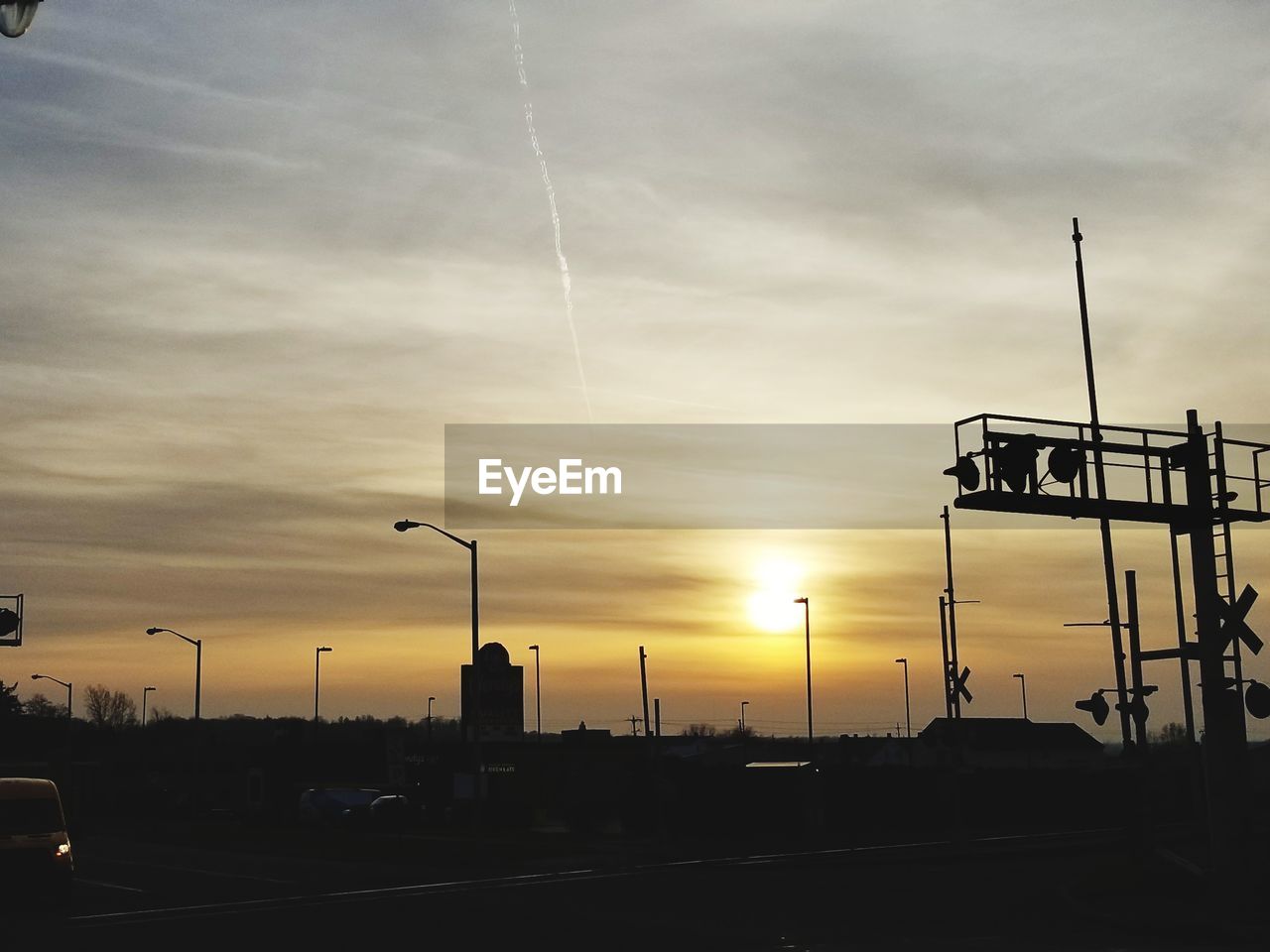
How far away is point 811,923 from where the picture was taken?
2220 centimetres

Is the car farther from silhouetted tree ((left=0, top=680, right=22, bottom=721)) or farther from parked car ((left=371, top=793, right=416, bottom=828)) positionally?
silhouetted tree ((left=0, top=680, right=22, bottom=721))

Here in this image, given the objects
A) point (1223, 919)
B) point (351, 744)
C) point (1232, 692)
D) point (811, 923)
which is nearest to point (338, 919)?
point (811, 923)

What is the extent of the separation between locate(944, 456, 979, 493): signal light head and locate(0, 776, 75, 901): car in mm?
18464

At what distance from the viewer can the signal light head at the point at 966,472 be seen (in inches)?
993

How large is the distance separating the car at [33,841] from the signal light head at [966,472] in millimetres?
18464

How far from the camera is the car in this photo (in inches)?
1052

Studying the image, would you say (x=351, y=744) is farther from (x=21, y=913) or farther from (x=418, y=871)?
(x=21, y=913)

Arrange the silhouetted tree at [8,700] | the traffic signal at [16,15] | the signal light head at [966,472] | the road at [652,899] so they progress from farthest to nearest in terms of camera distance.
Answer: the silhouetted tree at [8,700], the signal light head at [966,472], the road at [652,899], the traffic signal at [16,15]

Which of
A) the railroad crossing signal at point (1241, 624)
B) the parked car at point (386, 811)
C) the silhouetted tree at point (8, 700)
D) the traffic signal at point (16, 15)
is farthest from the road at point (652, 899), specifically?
the silhouetted tree at point (8, 700)

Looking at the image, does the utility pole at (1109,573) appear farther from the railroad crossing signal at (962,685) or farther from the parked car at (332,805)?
the parked car at (332,805)

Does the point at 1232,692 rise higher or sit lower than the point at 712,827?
higher

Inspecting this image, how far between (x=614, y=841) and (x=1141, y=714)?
2066 cm

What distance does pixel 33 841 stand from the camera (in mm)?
27094

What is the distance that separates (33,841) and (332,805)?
147 ft
